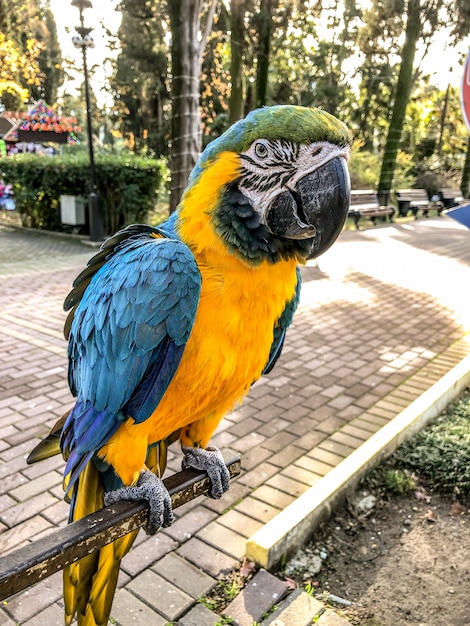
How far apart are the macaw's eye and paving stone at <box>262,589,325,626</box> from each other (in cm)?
196

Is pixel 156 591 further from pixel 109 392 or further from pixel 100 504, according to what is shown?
pixel 109 392

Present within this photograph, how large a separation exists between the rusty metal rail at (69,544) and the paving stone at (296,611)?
0.94 meters

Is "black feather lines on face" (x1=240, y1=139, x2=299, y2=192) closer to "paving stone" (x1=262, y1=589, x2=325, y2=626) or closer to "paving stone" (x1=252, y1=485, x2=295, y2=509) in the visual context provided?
"paving stone" (x1=262, y1=589, x2=325, y2=626)

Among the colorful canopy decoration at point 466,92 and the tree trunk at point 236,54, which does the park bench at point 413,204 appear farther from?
the colorful canopy decoration at point 466,92

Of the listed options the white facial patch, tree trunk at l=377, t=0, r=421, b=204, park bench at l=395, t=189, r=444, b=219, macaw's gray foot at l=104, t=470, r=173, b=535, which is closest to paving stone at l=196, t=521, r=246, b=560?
macaw's gray foot at l=104, t=470, r=173, b=535

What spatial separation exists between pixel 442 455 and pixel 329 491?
0.94 metres

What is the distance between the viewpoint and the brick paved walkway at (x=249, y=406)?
7.97 ft

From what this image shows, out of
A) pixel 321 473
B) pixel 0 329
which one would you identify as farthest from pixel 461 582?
pixel 0 329

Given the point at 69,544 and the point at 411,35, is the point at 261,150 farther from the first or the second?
the point at 411,35

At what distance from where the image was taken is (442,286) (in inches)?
336

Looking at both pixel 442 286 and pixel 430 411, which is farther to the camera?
pixel 442 286

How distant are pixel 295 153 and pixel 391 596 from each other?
2.17 m

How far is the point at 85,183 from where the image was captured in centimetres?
1141

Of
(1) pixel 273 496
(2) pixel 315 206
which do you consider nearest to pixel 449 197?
(1) pixel 273 496
